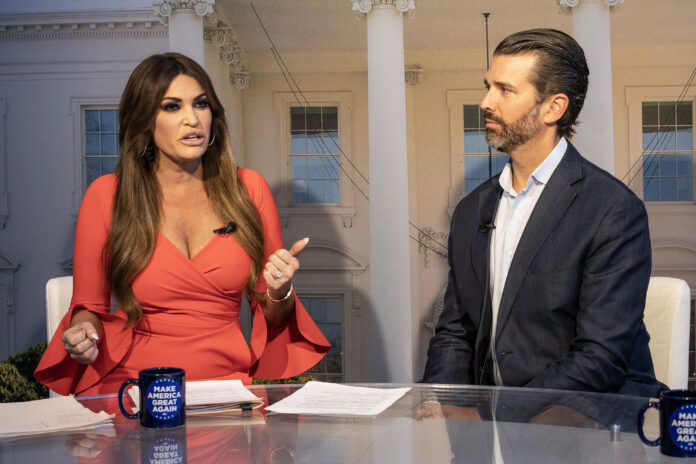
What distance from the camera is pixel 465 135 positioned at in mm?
12766

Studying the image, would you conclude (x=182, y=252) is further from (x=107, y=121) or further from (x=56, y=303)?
(x=107, y=121)

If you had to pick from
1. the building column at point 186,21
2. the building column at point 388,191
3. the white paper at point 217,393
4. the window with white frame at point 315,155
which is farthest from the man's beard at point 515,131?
the window with white frame at point 315,155

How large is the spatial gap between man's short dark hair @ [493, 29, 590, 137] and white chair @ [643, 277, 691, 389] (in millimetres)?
656

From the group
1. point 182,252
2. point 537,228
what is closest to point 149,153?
point 182,252

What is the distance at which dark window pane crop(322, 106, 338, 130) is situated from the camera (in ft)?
41.7

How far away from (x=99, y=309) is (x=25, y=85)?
9.76 metres

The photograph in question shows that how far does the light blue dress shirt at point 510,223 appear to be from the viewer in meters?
2.48

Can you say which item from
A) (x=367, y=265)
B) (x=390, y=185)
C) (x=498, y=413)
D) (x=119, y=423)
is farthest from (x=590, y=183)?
(x=367, y=265)

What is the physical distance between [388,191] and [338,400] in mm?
6770

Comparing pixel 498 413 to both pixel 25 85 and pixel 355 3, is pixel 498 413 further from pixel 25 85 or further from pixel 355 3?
pixel 25 85

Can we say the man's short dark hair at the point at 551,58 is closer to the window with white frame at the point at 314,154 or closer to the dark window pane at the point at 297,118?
the window with white frame at the point at 314,154

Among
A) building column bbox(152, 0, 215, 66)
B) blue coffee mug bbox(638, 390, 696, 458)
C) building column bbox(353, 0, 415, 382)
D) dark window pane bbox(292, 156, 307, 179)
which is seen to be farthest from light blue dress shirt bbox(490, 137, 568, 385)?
dark window pane bbox(292, 156, 307, 179)

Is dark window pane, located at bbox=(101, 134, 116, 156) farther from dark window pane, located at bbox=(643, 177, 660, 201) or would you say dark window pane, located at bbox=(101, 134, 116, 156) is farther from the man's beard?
the man's beard

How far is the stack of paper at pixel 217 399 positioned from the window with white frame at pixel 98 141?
9.93 m
